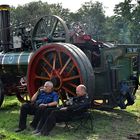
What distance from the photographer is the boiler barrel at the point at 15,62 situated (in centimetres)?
984

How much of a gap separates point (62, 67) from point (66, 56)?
284 millimetres

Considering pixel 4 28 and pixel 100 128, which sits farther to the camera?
pixel 4 28

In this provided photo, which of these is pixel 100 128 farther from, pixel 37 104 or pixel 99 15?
pixel 99 15

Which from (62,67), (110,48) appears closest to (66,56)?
(62,67)

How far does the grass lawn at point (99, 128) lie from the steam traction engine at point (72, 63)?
369 mm

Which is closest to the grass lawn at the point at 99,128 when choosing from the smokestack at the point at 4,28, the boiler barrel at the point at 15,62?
the boiler barrel at the point at 15,62

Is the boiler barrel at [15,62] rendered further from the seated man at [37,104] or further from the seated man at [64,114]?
the seated man at [64,114]

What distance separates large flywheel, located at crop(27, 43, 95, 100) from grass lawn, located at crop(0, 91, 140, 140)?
76cm

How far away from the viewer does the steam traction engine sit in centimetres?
858

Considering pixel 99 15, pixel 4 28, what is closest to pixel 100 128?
pixel 4 28

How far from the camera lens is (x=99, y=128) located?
808 centimetres

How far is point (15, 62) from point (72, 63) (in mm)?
1941

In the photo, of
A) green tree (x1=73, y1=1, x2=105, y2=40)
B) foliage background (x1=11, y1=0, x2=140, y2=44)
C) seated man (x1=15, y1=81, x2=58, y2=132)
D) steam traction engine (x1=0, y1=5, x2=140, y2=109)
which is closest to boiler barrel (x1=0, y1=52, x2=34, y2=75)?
steam traction engine (x1=0, y1=5, x2=140, y2=109)

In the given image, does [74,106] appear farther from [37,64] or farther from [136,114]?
[136,114]
